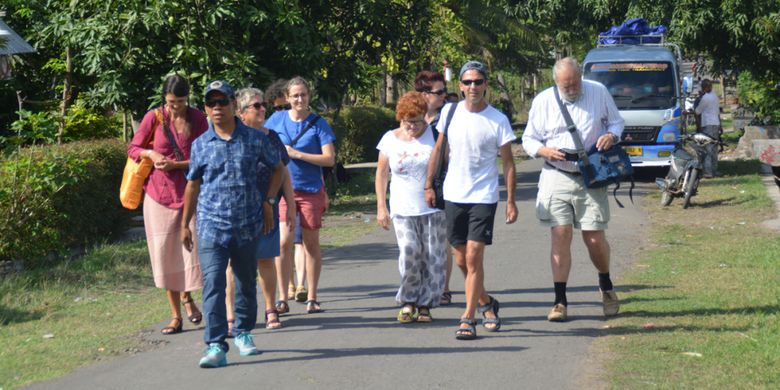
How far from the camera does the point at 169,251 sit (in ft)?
25.5

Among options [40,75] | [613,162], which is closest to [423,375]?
[613,162]

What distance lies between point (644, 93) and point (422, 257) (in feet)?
43.9

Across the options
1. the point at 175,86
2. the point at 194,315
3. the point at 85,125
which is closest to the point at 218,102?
the point at 175,86

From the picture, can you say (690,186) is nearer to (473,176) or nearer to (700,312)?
(700,312)

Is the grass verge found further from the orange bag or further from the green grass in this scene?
the green grass

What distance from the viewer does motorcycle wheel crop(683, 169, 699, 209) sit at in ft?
51.9

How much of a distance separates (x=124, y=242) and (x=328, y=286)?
3964 mm

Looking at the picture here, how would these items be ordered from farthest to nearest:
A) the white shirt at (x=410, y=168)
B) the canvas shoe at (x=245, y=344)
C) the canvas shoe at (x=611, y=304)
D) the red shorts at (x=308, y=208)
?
the red shorts at (x=308, y=208), the canvas shoe at (x=611, y=304), the white shirt at (x=410, y=168), the canvas shoe at (x=245, y=344)

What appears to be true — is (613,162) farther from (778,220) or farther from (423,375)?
(778,220)

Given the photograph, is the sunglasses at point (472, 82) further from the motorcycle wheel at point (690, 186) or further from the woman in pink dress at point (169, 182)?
the motorcycle wheel at point (690, 186)

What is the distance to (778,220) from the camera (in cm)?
1395

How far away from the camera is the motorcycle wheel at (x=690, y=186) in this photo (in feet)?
51.9

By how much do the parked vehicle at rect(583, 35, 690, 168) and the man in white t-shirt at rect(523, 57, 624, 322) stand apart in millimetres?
Result: 12330

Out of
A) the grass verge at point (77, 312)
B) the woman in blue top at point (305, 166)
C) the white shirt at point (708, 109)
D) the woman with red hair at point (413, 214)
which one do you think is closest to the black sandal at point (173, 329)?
the grass verge at point (77, 312)
